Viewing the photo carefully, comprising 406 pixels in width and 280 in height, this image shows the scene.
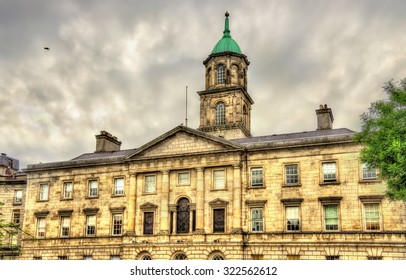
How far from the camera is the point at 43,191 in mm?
43188

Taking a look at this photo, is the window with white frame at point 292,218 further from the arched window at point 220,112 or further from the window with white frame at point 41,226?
the window with white frame at point 41,226

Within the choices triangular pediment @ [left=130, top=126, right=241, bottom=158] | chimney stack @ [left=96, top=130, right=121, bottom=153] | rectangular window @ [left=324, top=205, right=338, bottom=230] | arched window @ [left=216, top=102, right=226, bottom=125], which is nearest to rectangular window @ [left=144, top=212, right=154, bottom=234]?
triangular pediment @ [left=130, top=126, right=241, bottom=158]

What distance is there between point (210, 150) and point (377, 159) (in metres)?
14.8

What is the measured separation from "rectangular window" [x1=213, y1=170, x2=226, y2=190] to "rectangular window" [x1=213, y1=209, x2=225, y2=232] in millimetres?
1867

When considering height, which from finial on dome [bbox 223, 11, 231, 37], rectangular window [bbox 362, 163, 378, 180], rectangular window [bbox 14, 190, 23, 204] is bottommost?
rectangular window [bbox 14, 190, 23, 204]

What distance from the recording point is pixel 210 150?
3744 cm

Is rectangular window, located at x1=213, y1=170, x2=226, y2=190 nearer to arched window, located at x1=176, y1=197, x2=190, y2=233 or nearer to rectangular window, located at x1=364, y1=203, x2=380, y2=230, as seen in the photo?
arched window, located at x1=176, y1=197, x2=190, y2=233

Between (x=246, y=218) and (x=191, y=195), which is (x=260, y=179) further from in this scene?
(x=191, y=195)

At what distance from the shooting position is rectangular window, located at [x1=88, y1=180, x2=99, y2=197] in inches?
1618

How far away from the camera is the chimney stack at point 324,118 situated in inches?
1570

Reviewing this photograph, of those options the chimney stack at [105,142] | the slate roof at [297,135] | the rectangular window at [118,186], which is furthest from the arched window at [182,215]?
the chimney stack at [105,142]
